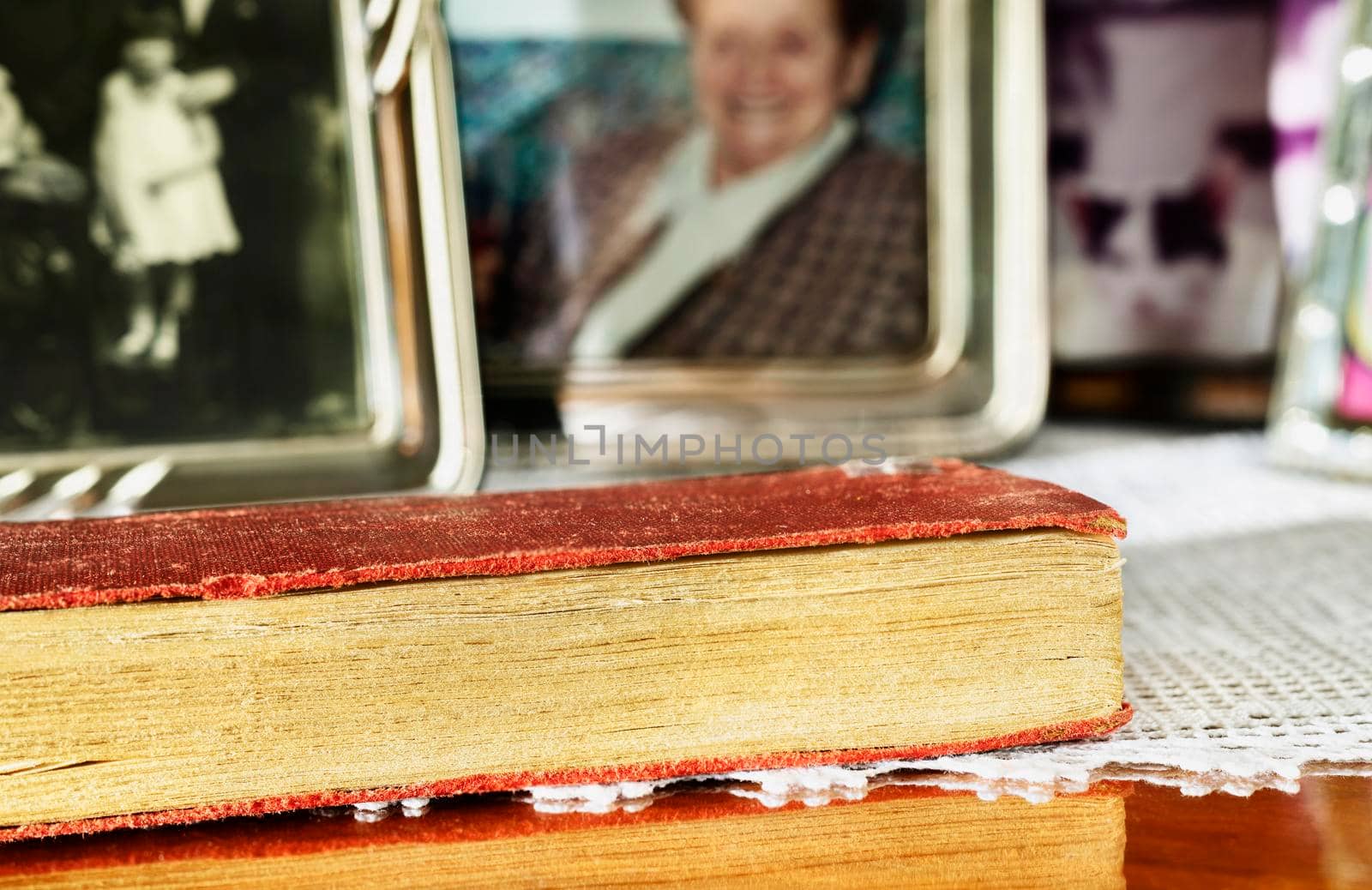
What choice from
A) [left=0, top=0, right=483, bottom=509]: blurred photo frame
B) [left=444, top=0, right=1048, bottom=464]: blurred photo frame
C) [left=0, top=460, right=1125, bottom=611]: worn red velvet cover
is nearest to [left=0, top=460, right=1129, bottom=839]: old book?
[left=0, top=460, right=1125, bottom=611]: worn red velvet cover

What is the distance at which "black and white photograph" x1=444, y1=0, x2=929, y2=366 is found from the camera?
88 cm

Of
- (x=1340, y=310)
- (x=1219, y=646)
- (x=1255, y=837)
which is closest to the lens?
(x=1255, y=837)

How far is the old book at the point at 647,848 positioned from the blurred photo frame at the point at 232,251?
0.40 metres

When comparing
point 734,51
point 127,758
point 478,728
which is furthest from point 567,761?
point 734,51

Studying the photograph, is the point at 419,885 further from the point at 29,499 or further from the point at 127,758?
the point at 29,499

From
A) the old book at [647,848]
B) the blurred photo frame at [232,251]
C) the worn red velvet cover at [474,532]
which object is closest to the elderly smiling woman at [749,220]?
the blurred photo frame at [232,251]

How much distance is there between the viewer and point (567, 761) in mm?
360

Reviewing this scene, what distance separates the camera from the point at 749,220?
90 centimetres

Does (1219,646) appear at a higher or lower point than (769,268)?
lower

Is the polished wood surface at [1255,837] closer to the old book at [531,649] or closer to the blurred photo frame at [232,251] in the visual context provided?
the old book at [531,649]

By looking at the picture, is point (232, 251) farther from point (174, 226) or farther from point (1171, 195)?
point (1171, 195)

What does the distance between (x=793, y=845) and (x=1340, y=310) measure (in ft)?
2.51

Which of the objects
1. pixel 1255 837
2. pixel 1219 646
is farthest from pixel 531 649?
pixel 1219 646

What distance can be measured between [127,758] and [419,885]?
0.35 feet
